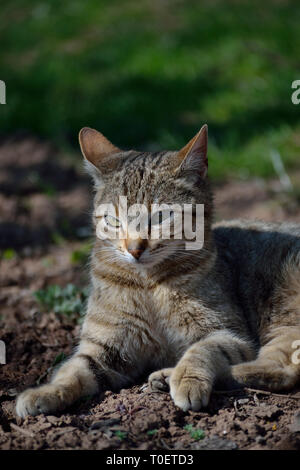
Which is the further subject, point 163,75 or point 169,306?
point 163,75

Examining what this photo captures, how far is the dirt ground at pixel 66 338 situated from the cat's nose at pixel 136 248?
678mm

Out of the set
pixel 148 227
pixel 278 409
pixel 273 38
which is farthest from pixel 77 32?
pixel 278 409

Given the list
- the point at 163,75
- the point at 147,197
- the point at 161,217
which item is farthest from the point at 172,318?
the point at 163,75

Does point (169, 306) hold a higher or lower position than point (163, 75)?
lower

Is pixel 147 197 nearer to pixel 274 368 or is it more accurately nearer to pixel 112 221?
pixel 112 221

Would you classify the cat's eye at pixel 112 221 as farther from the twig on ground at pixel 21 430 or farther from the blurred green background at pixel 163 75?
the blurred green background at pixel 163 75

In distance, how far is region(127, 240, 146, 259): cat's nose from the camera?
10.4ft

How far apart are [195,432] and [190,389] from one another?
0.23 meters

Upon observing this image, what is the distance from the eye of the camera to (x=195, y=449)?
263cm

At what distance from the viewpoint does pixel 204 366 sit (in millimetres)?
3059

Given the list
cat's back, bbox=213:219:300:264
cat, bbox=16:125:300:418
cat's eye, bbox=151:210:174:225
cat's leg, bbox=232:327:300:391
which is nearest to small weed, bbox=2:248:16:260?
cat, bbox=16:125:300:418

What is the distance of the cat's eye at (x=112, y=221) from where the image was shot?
11.1 ft

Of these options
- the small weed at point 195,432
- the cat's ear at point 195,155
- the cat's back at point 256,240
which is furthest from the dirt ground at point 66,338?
the cat's back at point 256,240

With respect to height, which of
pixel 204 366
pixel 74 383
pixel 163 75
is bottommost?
pixel 74 383
